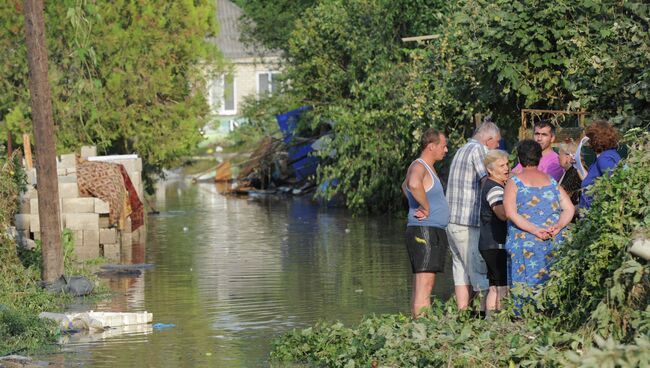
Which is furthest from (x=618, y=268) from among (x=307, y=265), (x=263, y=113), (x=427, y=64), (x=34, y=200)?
(x=263, y=113)

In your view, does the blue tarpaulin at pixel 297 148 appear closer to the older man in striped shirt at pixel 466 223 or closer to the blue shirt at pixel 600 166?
the older man in striped shirt at pixel 466 223

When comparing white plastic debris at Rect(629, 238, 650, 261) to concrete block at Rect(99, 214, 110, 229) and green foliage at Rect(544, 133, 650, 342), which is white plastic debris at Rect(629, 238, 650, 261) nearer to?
green foliage at Rect(544, 133, 650, 342)

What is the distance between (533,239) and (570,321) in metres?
1.53

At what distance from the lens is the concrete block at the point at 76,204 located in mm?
18109

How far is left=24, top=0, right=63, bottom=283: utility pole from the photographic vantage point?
14.5m

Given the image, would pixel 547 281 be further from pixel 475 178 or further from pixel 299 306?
pixel 299 306

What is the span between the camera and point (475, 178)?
11.5 m

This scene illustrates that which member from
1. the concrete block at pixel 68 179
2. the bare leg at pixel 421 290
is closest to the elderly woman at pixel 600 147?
the bare leg at pixel 421 290

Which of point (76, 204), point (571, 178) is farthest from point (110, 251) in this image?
point (571, 178)

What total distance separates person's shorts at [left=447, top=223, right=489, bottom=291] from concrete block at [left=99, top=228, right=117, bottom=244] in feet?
26.6

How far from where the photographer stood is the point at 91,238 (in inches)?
713

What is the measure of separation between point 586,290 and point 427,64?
13841 mm

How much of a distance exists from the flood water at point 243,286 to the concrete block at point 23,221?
4.93 ft

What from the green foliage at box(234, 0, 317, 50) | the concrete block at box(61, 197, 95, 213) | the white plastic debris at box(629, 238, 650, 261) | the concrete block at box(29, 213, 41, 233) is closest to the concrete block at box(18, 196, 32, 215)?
the concrete block at box(29, 213, 41, 233)
